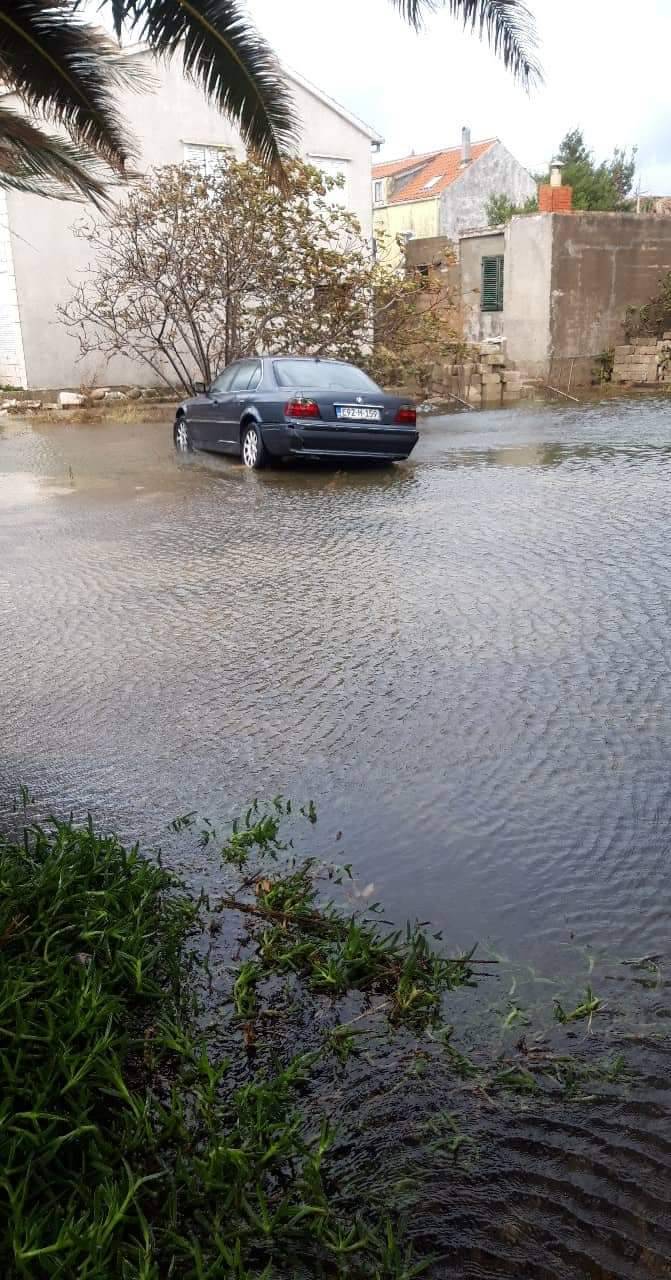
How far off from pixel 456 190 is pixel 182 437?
44440 mm

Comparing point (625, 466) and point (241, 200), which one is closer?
point (625, 466)

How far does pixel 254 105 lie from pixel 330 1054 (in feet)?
17.4

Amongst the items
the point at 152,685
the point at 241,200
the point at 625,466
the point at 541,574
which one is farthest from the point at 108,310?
the point at 152,685

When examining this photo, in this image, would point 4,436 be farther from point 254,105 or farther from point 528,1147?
point 528,1147

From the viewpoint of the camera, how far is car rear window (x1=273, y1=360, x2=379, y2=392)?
45.3 ft

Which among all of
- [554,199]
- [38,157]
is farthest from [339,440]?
[554,199]

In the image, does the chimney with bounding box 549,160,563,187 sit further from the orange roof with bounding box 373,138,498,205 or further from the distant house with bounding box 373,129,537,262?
the orange roof with bounding box 373,138,498,205

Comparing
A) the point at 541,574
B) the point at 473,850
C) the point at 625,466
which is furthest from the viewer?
the point at 625,466

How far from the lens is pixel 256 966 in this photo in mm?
3139

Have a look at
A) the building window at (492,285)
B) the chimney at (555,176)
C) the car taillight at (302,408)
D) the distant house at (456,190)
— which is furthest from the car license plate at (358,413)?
the distant house at (456,190)

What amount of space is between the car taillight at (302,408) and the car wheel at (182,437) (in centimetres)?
355

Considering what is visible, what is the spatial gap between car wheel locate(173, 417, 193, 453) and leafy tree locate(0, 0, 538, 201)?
8.46 m

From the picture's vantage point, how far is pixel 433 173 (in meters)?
59.6

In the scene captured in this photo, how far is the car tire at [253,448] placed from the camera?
13891mm
